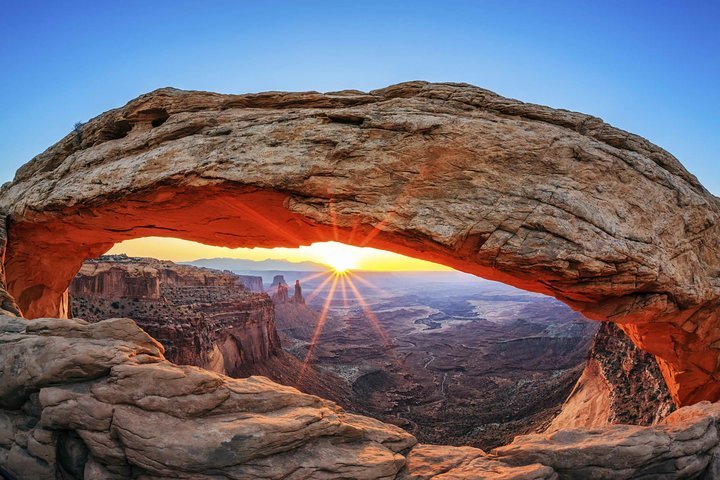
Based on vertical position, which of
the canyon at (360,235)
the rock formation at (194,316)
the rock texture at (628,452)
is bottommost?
the rock formation at (194,316)

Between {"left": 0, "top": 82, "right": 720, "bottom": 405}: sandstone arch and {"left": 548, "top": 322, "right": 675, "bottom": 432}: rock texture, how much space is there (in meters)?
3.54

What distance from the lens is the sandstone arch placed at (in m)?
8.41

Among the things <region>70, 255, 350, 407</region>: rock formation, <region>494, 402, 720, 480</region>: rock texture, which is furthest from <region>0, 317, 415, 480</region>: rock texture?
<region>70, 255, 350, 407</region>: rock formation

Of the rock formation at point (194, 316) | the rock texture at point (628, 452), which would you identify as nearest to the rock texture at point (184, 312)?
the rock formation at point (194, 316)

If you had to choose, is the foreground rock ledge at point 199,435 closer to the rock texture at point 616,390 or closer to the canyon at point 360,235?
the canyon at point 360,235

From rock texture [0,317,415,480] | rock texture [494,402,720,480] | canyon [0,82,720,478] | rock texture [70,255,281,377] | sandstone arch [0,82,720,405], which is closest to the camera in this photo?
rock texture [0,317,415,480]

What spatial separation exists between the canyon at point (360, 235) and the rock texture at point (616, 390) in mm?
2682

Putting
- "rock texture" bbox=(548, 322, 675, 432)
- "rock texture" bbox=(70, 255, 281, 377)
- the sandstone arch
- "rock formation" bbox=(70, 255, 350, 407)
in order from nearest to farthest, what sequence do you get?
the sandstone arch < "rock texture" bbox=(548, 322, 675, 432) < "rock texture" bbox=(70, 255, 281, 377) < "rock formation" bbox=(70, 255, 350, 407)

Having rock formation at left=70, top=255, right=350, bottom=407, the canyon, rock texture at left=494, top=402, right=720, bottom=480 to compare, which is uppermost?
the canyon

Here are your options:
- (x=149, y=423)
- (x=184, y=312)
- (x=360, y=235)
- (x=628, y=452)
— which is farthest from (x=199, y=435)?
(x=184, y=312)

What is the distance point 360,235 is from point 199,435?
18.2 ft

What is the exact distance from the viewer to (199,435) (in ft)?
19.3

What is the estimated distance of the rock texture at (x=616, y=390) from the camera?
14727 millimetres

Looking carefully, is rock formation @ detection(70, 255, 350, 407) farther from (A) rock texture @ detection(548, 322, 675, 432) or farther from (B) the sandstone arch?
(A) rock texture @ detection(548, 322, 675, 432)
